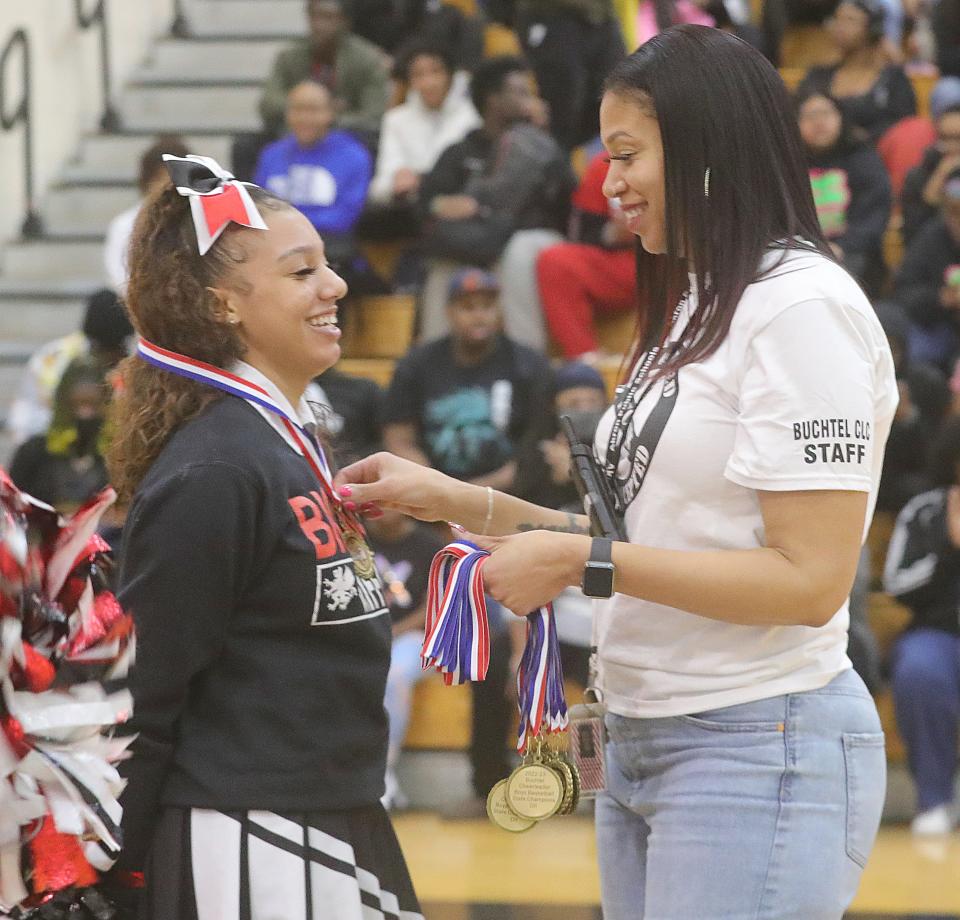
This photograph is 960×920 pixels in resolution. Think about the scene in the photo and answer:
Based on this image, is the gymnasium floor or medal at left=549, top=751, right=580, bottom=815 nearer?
medal at left=549, top=751, right=580, bottom=815

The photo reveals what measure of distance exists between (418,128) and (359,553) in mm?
6059

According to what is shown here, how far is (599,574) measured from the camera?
2.07 m

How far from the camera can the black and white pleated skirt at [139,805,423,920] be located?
221 centimetres

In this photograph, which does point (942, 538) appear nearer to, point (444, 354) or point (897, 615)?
point (897, 615)

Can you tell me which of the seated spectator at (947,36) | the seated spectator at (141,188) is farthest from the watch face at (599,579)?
the seated spectator at (947,36)

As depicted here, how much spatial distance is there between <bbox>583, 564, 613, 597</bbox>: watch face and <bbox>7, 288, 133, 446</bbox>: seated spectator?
4717 millimetres

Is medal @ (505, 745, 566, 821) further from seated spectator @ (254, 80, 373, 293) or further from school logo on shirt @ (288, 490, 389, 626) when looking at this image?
seated spectator @ (254, 80, 373, 293)

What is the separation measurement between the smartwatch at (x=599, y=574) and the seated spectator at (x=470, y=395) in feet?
14.1

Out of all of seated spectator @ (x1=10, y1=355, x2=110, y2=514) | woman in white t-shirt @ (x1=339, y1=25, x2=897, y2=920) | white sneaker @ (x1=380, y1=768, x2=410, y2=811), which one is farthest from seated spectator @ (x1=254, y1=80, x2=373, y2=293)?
woman in white t-shirt @ (x1=339, y1=25, x2=897, y2=920)

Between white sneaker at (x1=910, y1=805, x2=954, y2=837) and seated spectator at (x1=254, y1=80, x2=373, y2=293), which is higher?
seated spectator at (x1=254, y1=80, x2=373, y2=293)

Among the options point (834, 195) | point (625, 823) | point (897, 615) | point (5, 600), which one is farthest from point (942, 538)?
point (5, 600)

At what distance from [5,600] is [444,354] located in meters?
4.92

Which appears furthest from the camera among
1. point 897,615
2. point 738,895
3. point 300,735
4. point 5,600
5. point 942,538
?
point 897,615

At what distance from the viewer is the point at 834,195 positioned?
7293mm
